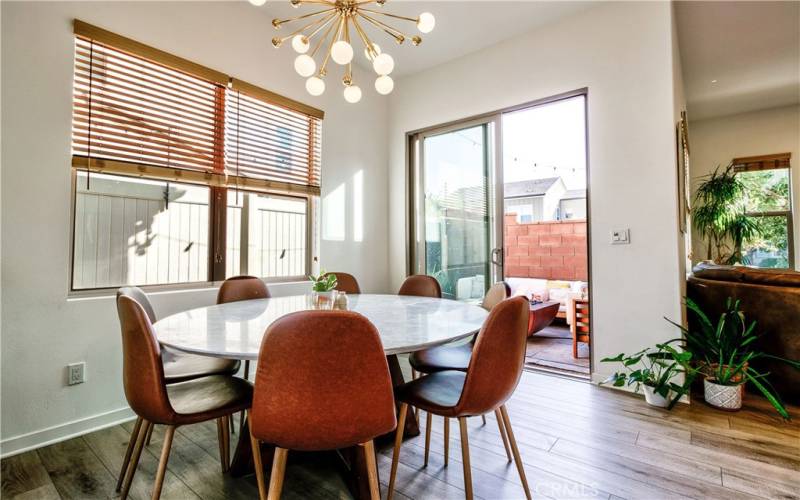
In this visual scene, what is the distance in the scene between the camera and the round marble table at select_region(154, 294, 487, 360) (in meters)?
1.18

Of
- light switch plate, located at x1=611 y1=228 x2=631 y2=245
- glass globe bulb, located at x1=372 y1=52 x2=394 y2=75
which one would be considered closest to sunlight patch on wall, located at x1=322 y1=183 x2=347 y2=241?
glass globe bulb, located at x1=372 y1=52 x2=394 y2=75

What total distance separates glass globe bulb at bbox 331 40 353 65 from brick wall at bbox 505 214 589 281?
429 centimetres

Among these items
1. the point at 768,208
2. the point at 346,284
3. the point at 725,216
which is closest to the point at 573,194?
the point at 768,208

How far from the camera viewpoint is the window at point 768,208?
16.1ft

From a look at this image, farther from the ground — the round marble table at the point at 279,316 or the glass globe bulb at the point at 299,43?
the glass globe bulb at the point at 299,43

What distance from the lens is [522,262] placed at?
6383 millimetres

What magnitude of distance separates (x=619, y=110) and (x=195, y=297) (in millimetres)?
3463

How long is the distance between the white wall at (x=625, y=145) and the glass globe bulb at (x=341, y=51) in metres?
2.06

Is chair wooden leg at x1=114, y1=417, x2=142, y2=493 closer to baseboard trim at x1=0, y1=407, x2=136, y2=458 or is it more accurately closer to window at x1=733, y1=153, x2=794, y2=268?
baseboard trim at x1=0, y1=407, x2=136, y2=458

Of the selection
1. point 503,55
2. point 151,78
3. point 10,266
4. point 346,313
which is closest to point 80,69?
point 151,78

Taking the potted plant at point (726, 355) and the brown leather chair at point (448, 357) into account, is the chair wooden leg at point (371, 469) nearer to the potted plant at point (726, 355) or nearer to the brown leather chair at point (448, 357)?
the brown leather chair at point (448, 357)

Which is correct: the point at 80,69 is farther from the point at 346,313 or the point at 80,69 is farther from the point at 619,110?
the point at 619,110

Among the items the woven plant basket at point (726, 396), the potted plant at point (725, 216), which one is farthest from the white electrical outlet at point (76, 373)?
the potted plant at point (725, 216)

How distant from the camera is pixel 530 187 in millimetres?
10938
